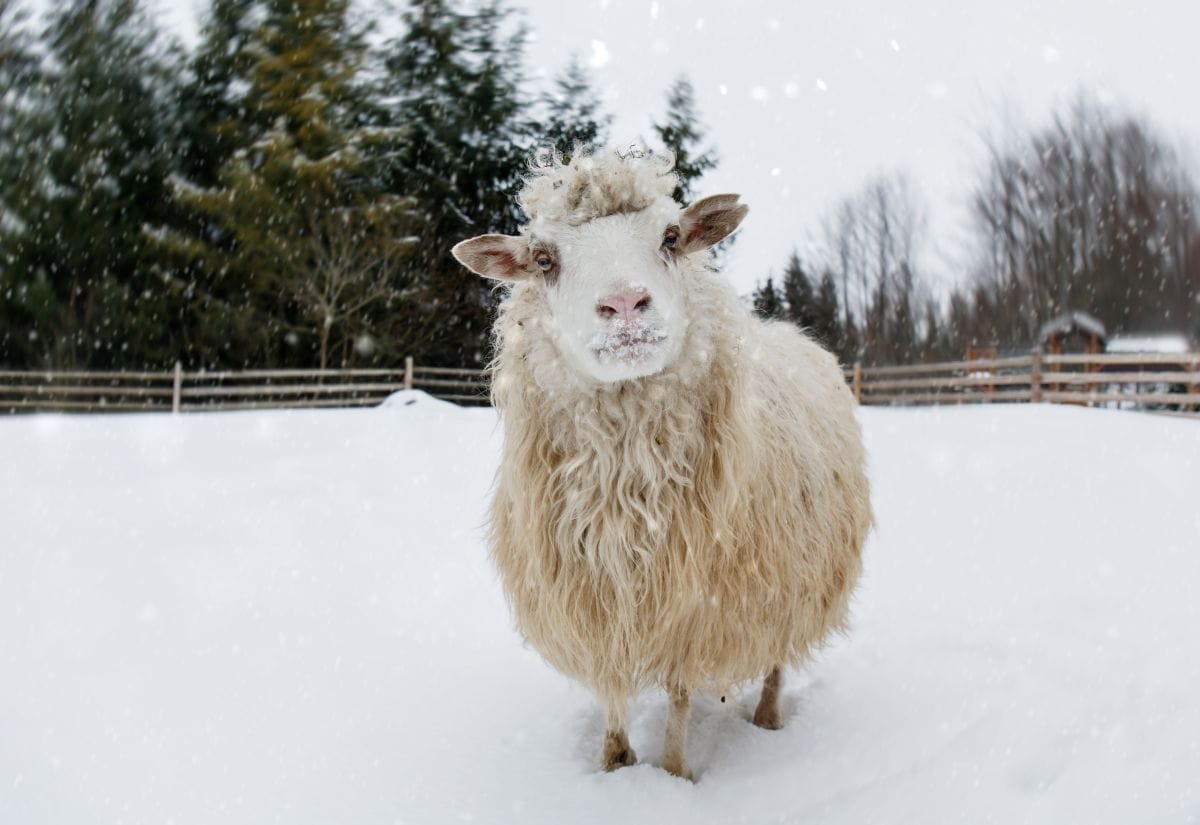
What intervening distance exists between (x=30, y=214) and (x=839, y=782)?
20.9 m

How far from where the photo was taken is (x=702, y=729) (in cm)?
356

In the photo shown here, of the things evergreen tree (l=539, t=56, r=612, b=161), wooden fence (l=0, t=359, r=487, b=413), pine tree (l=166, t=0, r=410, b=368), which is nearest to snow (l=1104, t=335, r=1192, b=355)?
evergreen tree (l=539, t=56, r=612, b=161)

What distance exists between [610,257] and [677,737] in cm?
182

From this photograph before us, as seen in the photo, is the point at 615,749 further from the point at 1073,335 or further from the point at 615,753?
the point at 1073,335

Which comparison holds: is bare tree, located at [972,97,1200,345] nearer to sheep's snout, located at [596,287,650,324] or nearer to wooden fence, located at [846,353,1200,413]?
wooden fence, located at [846,353,1200,413]

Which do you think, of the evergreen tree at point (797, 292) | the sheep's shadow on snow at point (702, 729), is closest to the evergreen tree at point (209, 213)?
the sheep's shadow on snow at point (702, 729)

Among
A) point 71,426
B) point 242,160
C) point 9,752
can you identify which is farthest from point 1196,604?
point 242,160

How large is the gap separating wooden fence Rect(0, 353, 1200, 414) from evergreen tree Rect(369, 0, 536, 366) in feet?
4.72

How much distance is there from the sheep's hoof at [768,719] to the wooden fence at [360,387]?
10823 mm

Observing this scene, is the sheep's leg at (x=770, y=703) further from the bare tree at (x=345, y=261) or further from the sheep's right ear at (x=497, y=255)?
the bare tree at (x=345, y=261)

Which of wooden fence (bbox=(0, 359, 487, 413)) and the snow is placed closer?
wooden fence (bbox=(0, 359, 487, 413))

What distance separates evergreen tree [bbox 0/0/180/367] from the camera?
18.0 meters

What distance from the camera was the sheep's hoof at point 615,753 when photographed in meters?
3.20

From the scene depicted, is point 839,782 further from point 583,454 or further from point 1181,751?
point 583,454
